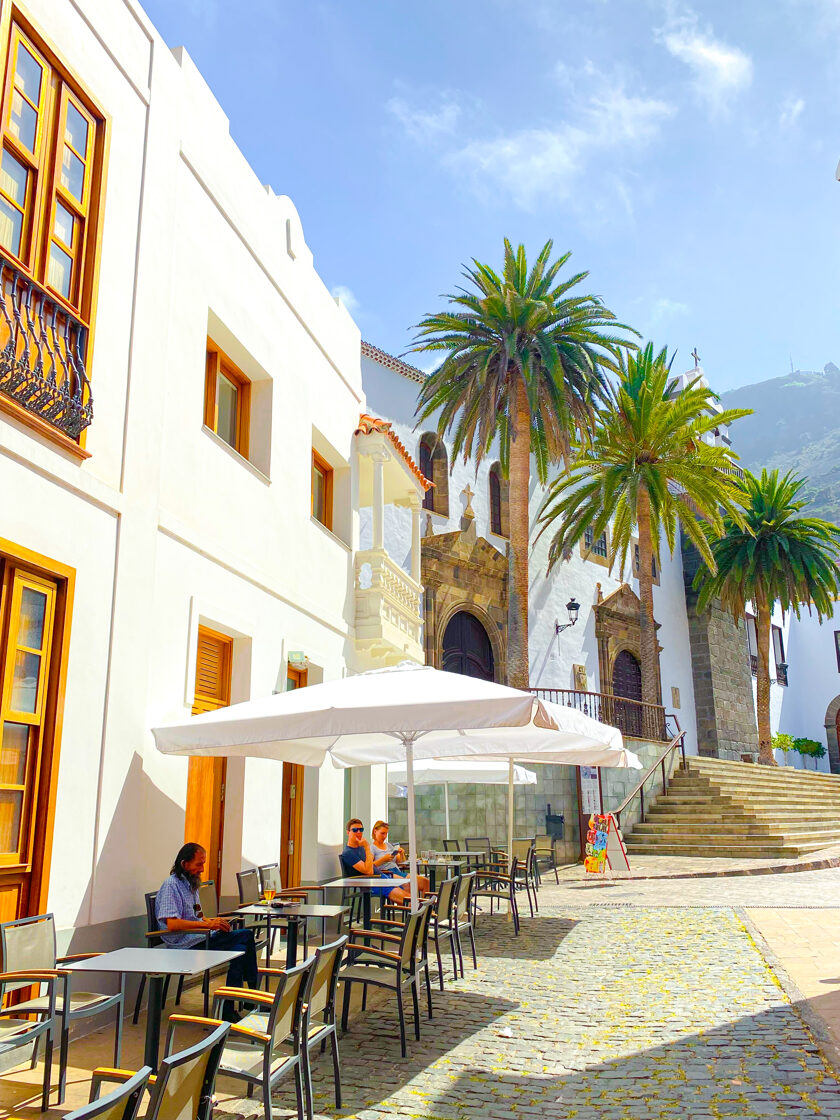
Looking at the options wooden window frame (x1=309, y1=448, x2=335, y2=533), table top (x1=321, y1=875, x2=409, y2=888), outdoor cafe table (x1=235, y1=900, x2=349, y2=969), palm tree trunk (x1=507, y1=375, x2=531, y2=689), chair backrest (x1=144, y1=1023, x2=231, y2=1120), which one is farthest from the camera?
palm tree trunk (x1=507, y1=375, x2=531, y2=689)

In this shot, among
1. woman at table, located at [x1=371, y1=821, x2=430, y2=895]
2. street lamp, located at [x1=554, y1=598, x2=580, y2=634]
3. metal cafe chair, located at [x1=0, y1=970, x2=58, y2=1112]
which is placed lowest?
metal cafe chair, located at [x1=0, y1=970, x2=58, y2=1112]

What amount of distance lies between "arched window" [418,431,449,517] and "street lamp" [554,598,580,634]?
464 cm

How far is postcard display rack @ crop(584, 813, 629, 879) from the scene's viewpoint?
55.2 feet

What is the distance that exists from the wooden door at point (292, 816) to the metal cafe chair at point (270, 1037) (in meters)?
6.26

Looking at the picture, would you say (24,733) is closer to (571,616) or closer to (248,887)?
(248,887)

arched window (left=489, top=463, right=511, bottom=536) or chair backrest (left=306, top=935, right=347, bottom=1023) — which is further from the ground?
arched window (left=489, top=463, right=511, bottom=536)

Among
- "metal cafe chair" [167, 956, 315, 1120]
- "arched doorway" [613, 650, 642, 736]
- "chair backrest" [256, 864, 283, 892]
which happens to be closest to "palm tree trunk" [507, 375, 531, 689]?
"arched doorway" [613, 650, 642, 736]

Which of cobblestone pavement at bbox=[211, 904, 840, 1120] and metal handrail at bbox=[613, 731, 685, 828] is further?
metal handrail at bbox=[613, 731, 685, 828]

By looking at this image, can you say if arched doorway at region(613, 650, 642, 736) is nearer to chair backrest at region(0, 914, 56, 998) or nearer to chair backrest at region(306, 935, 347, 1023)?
chair backrest at region(306, 935, 347, 1023)

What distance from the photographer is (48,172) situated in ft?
21.4

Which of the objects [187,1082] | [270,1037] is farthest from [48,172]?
[187,1082]

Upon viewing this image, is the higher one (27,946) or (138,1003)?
(27,946)

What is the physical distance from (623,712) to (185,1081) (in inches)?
829

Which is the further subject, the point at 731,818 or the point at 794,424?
the point at 794,424
